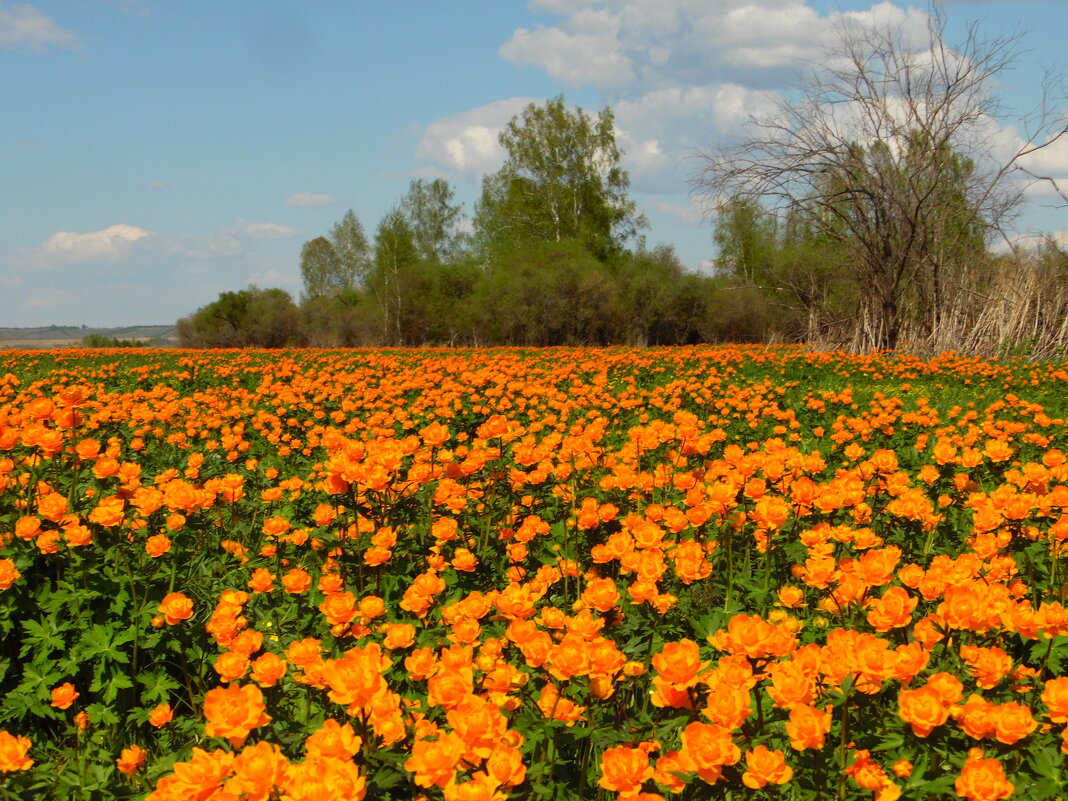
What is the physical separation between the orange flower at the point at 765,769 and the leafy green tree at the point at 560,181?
3589cm

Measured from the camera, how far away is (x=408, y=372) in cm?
924

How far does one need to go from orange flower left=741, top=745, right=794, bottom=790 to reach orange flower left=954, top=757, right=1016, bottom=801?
1.00 feet

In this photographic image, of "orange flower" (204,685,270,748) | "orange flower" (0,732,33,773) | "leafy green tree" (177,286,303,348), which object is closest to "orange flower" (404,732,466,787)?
"orange flower" (204,685,270,748)

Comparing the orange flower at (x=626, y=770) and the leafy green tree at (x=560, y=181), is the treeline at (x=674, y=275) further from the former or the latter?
the orange flower at (x=626, y=770)

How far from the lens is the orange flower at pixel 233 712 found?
1558mm

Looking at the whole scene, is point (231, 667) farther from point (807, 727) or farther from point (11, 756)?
point (807, 727)

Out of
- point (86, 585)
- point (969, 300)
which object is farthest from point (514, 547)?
point (969, 300)

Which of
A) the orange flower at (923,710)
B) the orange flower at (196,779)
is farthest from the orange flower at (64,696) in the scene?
the orange flower at (923,710)

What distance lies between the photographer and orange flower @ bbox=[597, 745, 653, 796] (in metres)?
1.52

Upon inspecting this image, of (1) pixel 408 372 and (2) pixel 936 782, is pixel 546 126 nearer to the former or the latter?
(1) pixel 408 372

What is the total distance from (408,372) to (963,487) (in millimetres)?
6751

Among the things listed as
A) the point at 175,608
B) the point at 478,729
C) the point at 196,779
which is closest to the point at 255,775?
the point at 196,779

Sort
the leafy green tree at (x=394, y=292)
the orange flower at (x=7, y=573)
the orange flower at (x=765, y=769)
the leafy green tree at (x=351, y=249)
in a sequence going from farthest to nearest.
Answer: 1. the leafy green tree at (x=351, y=249)
2. the leafy green tree at (x=394, y=292)
3. the orange flower at (x=7, y=573)
4. the orange flower at (x=765, y=769)

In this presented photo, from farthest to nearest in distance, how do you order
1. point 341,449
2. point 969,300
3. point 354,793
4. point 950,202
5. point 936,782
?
point 950,202, point 969,300, point 341,449, point 936,782, point 354,793
